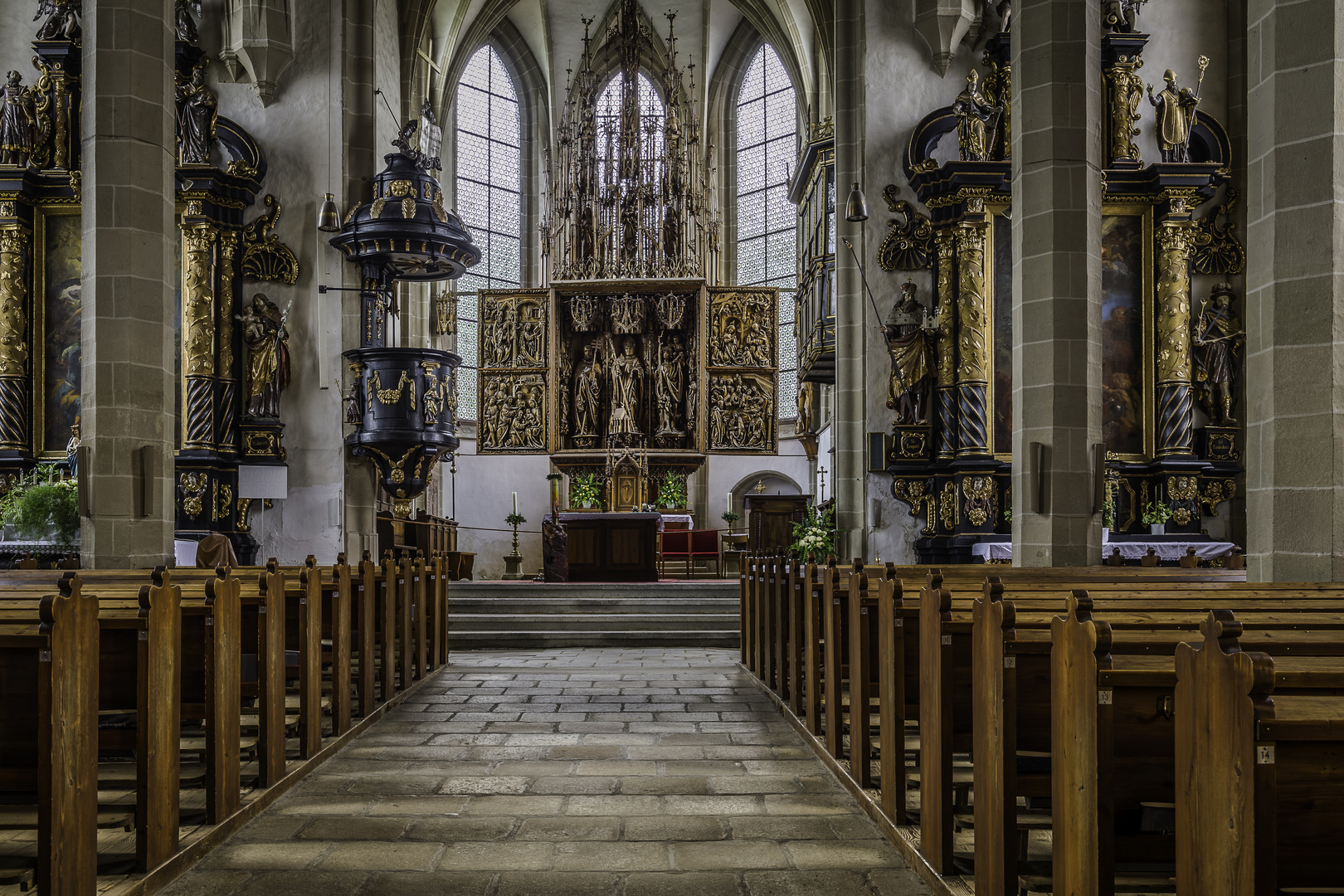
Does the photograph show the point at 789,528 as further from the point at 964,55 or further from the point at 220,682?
the point at 220,682

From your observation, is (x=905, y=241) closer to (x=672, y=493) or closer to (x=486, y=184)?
(x=672, y=493)

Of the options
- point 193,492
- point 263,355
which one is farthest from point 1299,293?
point 193,492

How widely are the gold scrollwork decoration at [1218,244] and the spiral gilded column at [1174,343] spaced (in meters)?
0.36

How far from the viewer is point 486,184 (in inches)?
888

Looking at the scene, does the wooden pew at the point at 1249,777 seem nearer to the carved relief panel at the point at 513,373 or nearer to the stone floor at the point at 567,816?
the stone floor at the point at 567,816

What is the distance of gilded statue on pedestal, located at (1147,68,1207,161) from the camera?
13.3 m

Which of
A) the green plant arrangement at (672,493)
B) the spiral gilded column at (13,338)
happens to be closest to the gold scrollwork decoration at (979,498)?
the green plant arrangement at (672,493)

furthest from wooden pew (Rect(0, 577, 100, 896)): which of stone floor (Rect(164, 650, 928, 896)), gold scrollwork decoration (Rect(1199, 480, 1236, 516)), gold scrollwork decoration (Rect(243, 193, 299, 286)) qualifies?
gold scrollwork decoration (Rect(1199, 480, 1236, 516))

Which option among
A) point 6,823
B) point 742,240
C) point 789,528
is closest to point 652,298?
point 789,528

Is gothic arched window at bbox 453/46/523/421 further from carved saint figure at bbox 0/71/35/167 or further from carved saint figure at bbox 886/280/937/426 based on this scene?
carved saint figure at bbox 886/280/937/426

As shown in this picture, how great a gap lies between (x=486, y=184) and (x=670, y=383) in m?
7.26

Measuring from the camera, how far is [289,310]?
14102mm

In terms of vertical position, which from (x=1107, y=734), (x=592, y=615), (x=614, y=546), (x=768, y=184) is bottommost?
(x=592, y=615)

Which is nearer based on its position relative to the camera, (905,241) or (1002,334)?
(1002,334)
